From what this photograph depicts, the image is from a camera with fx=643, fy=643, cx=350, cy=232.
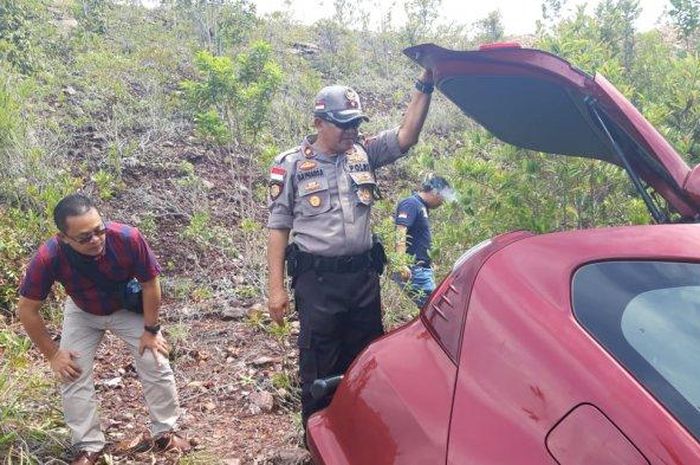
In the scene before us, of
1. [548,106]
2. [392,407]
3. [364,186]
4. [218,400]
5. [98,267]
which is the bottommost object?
A: [218,400]

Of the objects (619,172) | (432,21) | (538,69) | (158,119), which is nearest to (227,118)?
(158,119)

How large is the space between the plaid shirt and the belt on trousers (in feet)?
2.59

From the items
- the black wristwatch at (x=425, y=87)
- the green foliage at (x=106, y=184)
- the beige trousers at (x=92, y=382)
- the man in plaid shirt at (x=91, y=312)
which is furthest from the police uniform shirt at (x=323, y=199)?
the green foliage at (x=106, y=184)

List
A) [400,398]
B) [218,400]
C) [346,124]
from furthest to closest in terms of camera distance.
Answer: [218,400] < [346,124] < [400,398]

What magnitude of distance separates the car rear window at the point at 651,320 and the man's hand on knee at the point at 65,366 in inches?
102

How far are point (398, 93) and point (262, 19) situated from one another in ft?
13.7

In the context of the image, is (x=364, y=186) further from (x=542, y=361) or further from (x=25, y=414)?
(x=25, y=414)

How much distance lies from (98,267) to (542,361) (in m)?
2.35

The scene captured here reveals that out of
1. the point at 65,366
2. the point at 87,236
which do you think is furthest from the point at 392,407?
the point at 65,366

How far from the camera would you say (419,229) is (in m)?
4.69

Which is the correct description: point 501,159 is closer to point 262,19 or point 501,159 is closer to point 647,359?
point 647,359

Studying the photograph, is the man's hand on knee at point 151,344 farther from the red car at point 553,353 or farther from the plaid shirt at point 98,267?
the red car at point 553,353

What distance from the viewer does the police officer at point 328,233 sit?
9.41 ft

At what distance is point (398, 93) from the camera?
11508 mm
